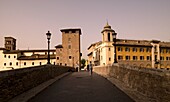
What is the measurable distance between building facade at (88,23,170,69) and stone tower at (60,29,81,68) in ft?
36.2

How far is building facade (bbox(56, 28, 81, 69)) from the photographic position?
77500mm

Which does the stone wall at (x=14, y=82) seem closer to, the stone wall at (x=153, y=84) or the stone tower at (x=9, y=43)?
the stone wall at (x=153, y=84)

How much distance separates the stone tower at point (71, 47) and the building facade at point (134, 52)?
11047mm

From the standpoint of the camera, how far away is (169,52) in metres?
75.5

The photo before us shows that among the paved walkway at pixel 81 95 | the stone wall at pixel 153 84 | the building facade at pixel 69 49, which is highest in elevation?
the building facade at pixel 69 49

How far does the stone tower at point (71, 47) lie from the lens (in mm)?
77312

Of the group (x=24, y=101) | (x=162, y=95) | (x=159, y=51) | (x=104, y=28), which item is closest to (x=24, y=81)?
(x=24, y=101)

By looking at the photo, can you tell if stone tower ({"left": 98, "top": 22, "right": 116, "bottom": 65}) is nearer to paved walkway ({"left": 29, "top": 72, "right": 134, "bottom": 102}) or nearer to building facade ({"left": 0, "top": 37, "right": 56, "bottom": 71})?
building facade ({"left": 0, "top": 37, "right": 56, "bottom": 71})

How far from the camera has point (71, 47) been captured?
259 ft

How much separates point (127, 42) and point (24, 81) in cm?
6363

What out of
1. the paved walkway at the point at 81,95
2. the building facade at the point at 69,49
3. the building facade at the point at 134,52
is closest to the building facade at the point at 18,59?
the building facade at the point at 69,49

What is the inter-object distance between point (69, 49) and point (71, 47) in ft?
3.98

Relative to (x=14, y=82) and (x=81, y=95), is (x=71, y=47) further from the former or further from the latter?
(x=14, y=82)

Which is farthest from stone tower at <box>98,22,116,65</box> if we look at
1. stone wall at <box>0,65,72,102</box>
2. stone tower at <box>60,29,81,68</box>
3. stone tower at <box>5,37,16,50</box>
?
stone tower at <box>5,37,16,50</box>
